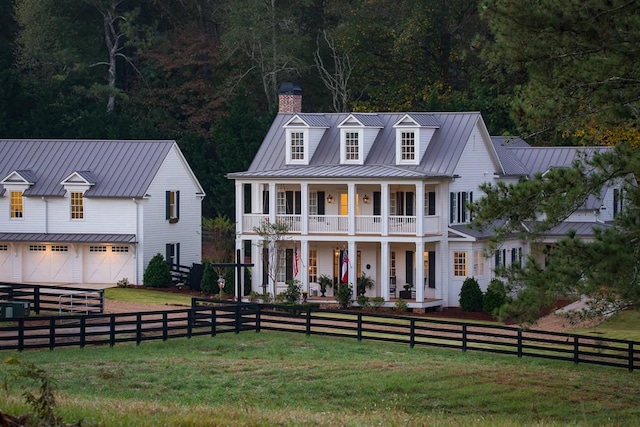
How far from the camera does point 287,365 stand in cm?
3034

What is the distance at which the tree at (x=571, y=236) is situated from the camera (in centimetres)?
2634

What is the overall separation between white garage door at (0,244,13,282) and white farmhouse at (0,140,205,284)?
4cm

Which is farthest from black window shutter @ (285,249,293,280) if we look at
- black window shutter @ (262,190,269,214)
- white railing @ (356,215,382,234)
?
white railing @ (356,215,382,234)

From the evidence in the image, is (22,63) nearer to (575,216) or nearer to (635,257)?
(575,216)

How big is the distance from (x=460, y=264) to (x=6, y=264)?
60.9ft

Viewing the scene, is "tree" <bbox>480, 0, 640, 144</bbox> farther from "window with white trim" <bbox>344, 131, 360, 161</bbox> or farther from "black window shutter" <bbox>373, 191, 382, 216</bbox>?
"window with white trim" <bbox>344, 131, 360, 161</bbox>

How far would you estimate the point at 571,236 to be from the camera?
26.5m

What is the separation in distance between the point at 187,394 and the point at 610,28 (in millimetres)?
11562

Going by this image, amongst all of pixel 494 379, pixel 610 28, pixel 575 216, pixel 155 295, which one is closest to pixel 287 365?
pixel 494 379

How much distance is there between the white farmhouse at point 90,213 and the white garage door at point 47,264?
4 centimetres

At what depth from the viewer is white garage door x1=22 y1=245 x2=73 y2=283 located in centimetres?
5253

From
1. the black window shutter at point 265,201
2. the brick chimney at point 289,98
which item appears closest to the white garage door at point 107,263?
the black window shutter at point 265,201

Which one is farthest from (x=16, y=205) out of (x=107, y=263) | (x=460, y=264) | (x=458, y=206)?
(x=460, y=264)

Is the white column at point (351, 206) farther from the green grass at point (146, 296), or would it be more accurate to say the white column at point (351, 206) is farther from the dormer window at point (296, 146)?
the green grass at point (146, 296)
